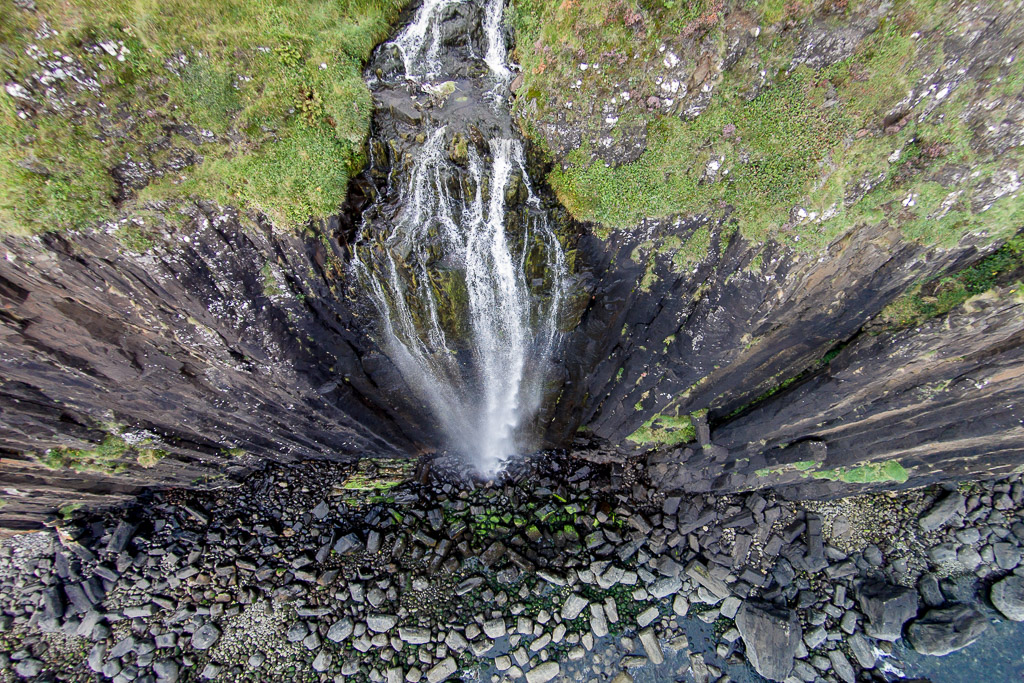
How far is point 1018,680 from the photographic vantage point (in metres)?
14.4

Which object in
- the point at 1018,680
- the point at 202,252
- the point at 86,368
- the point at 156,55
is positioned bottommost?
the point at 1018,680

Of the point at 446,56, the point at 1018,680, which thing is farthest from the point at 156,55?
the point at 1018,680

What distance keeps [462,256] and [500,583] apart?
11.9 metres

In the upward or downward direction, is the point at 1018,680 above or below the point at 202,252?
below

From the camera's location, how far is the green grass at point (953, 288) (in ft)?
29.8

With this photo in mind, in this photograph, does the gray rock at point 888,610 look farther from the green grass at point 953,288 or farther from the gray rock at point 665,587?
the green grass at point 953,288

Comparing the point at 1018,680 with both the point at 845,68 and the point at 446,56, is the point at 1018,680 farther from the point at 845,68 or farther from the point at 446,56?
the point at 446,56

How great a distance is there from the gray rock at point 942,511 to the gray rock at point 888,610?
242cm

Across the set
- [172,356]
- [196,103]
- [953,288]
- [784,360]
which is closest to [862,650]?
[784,360]

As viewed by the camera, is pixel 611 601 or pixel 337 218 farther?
pixel 611 601

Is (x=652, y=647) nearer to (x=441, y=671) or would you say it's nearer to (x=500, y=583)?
(x=500, y=583)

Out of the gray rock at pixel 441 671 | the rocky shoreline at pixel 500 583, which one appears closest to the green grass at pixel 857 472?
the rocky shoreline at pixel 500 583

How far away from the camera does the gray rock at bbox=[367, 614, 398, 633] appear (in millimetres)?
15375

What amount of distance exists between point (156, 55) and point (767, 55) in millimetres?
11620
